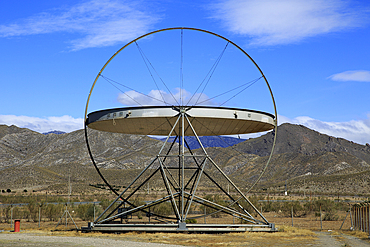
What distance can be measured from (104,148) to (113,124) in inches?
6543

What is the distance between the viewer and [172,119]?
29297 millimetres

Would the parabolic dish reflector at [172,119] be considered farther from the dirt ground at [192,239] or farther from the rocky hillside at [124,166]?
the rocky hillside at [124,166]

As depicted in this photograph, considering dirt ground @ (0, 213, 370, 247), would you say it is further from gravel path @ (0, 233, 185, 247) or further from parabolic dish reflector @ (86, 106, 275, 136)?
parabolic dish reflector @ (86, 106, 275, 136)

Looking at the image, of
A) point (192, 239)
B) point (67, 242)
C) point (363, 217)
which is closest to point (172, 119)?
point (192, 239)

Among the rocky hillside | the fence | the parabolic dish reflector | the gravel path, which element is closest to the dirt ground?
the gravel path

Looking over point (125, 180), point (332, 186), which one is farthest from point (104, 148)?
point (332, 186)

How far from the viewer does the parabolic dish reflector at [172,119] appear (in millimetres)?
28109

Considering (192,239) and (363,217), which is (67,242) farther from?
(363,217)

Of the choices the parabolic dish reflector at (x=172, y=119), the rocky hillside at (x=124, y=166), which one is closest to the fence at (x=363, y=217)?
the parabolic dish reflector at (x=172, y=119)

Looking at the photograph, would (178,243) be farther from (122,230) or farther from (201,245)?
(122,230)

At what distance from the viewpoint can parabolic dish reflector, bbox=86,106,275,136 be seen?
92.2ft

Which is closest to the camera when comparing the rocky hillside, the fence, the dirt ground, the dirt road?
the dirt road

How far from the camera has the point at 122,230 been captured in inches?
1125

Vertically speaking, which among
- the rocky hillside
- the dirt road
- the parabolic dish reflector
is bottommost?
the dirt road
